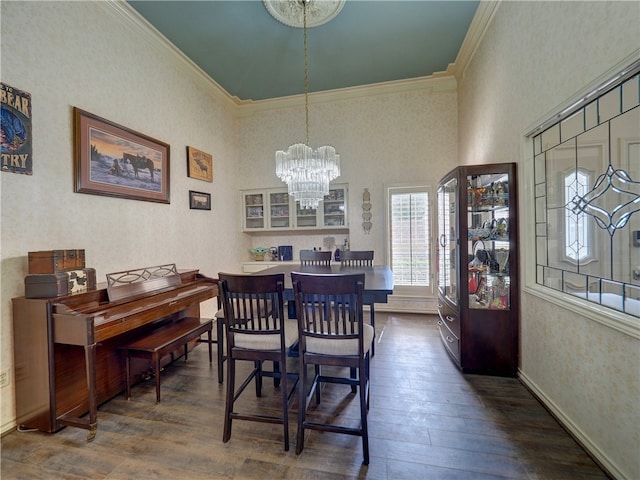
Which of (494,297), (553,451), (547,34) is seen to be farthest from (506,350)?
(547,34)

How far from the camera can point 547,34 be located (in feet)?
6.29

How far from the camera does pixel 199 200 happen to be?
12.9 ft

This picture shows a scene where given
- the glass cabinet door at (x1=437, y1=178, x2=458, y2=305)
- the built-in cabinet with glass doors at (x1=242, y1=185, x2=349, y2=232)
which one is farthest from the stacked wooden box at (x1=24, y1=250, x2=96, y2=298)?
the glass cabinet door at (x1=437, y1=178, x2=458, y2=305)

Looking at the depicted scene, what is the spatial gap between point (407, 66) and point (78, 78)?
3.71 m

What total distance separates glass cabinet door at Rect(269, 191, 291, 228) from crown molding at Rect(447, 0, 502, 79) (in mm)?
3092

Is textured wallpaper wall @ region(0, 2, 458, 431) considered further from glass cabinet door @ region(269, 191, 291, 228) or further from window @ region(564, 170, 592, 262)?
window @ region(564, 170, 592, 262)

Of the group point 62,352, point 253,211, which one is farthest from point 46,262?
point 253,211

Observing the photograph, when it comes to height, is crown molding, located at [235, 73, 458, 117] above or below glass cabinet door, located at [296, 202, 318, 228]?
above

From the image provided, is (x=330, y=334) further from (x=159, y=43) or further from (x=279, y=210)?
(x=159, y=43)

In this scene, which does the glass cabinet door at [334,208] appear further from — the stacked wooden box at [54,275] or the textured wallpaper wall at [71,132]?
the stacked wooden box at [54,275]

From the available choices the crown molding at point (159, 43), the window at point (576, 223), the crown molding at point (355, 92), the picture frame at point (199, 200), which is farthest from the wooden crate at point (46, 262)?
the crown molding at point (355, 92)

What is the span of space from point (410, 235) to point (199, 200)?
10.4 feet

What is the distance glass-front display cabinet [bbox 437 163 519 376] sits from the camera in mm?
2449

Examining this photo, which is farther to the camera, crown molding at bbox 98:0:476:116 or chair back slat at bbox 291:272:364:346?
crown molding at bbox 98:0:476:116
